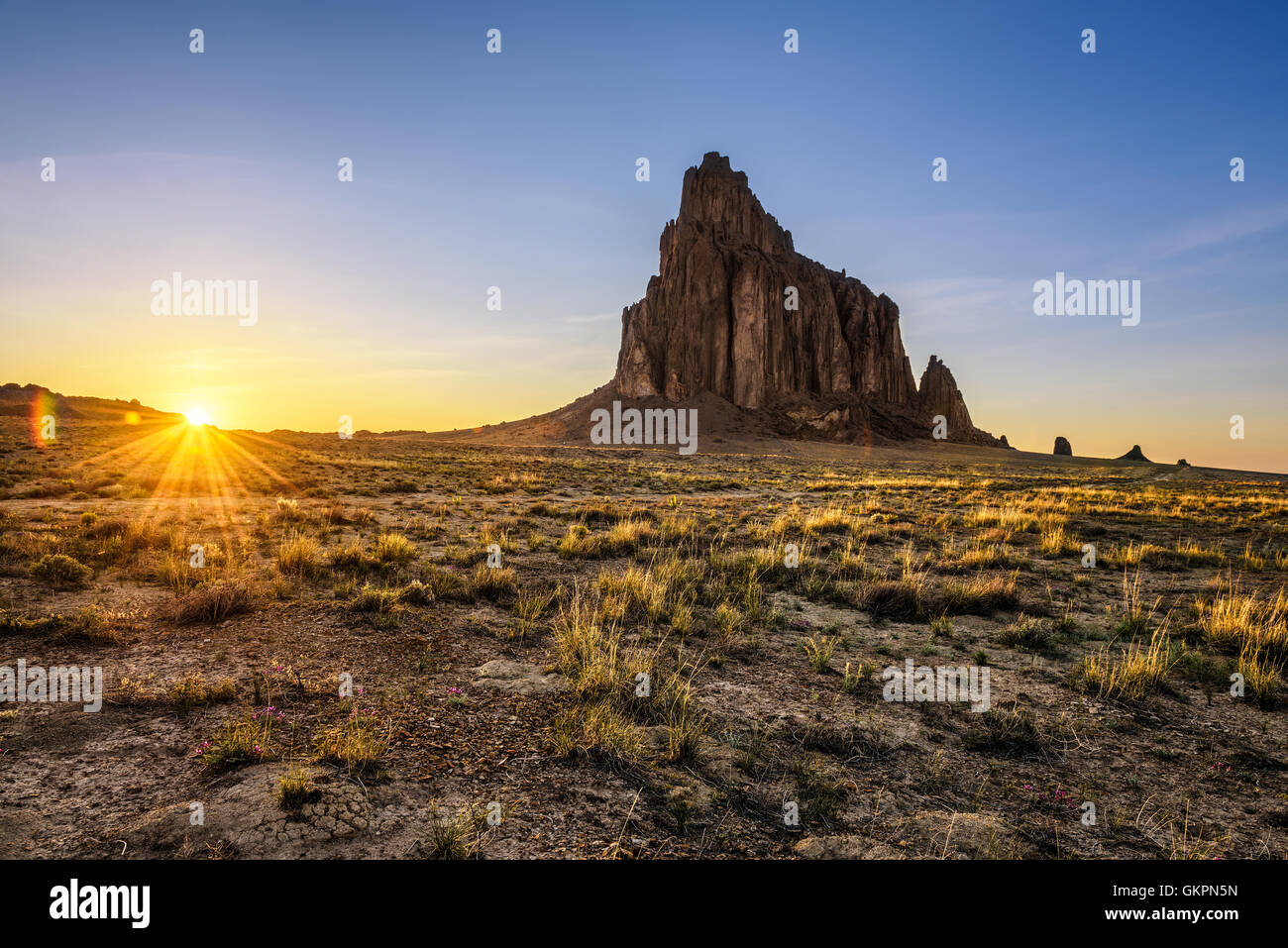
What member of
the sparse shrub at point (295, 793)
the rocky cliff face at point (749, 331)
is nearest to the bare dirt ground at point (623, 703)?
the sparse shrub at point (295, 793)

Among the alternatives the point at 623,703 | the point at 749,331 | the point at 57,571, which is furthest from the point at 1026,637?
the point at 749,331

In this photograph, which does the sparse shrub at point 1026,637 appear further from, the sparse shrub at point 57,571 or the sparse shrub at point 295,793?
the sparse shrub at point 57,571

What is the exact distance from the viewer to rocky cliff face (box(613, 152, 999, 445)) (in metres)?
111

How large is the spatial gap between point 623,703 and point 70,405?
469 ft

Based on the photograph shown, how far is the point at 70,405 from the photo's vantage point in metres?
103

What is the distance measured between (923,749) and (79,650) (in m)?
7.98

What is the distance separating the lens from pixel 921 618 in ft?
26.2

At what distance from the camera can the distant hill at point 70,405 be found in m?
92.6

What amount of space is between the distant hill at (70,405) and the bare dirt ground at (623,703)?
108 metres

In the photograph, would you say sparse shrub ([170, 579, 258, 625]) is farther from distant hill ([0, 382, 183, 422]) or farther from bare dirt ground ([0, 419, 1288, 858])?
distant hill ([0, 382, 183, 422])

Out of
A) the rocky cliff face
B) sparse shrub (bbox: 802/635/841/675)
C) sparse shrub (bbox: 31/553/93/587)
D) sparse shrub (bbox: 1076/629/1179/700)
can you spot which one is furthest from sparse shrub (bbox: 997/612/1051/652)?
the rocky cliff face

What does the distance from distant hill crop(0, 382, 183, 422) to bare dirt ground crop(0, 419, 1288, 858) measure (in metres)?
108
